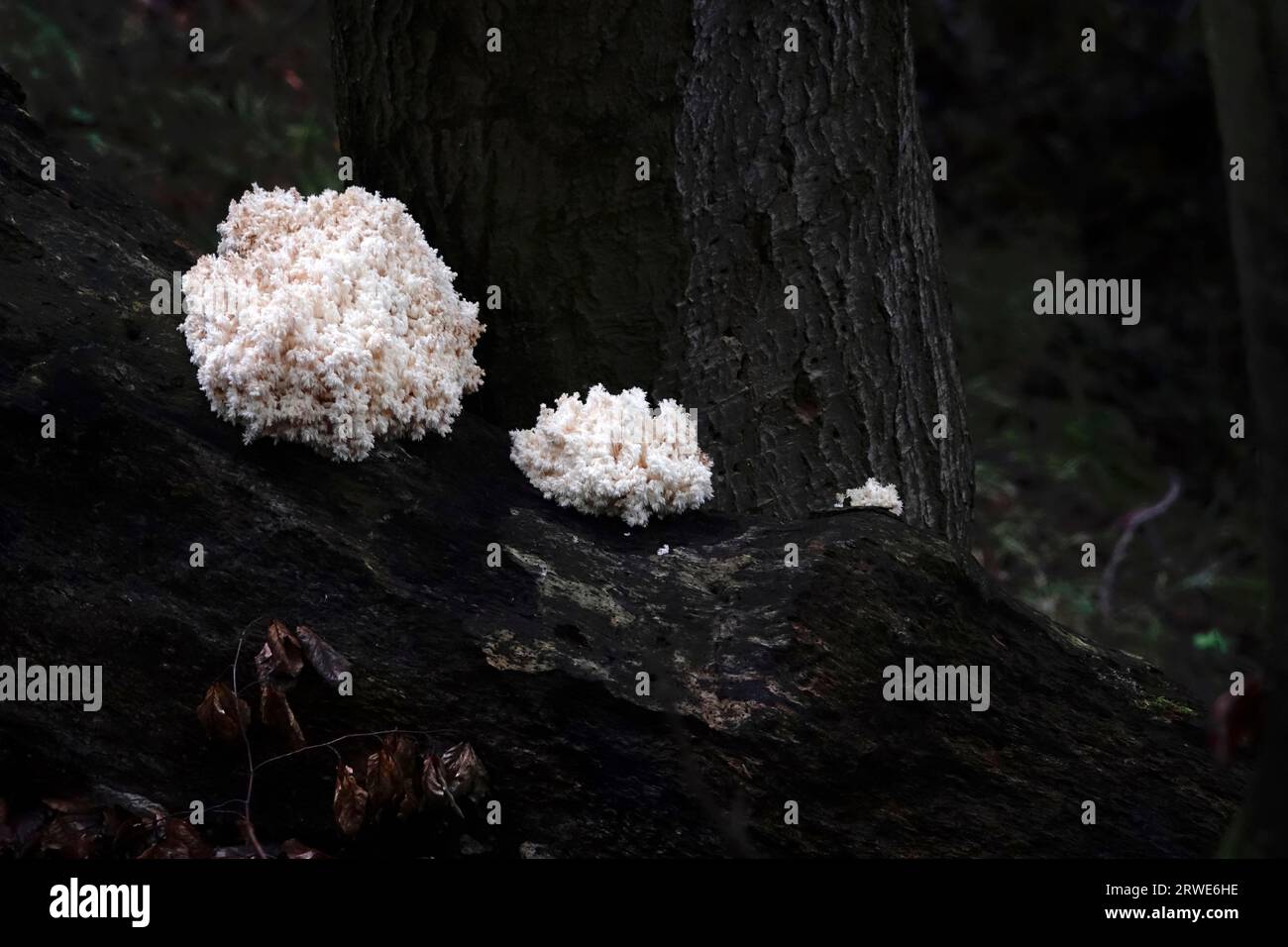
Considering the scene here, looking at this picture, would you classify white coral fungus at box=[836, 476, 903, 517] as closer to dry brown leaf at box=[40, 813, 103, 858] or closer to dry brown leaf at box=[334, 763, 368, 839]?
dry brown leaf at box=[334, 763, 368, 839]

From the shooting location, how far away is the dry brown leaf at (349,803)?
239 centimetres

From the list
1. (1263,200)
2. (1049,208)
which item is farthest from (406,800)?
(1049,208)

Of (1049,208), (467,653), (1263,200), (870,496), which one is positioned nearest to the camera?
(1263,200)

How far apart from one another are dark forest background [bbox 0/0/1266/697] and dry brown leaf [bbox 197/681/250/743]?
14.9 feet

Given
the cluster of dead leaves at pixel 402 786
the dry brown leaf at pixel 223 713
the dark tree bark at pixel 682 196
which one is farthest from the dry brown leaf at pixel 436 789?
the dark tree bark at pixel 682 196

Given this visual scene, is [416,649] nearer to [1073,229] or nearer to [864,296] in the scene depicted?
[864,296]

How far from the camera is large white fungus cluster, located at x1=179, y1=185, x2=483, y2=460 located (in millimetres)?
2576

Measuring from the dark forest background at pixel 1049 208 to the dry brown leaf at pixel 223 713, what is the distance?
4544 mm

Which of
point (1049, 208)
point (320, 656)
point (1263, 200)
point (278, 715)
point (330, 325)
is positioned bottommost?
point (278, 715)

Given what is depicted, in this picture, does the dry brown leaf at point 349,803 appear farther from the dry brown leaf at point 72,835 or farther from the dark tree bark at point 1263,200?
the dark tree bark at point 1263,200

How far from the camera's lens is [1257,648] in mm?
6586

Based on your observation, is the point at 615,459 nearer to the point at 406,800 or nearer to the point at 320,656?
the point at 320,656

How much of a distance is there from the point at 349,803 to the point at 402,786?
12 cm

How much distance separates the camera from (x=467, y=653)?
256cm
